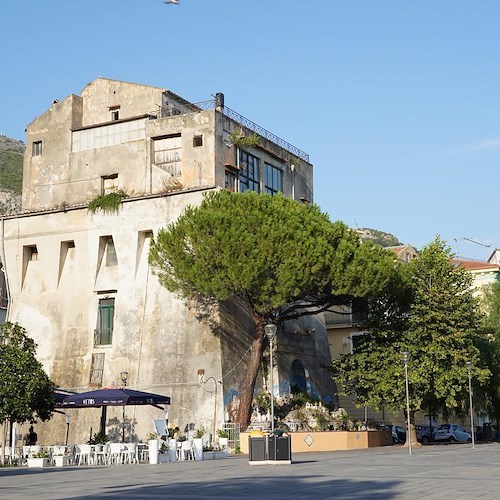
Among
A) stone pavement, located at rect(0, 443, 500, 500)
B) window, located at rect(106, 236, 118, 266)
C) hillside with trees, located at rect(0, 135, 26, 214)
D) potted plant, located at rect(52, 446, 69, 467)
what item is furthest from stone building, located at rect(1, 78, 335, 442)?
hillside with trees, located at rect(0, 135, 26, 214)

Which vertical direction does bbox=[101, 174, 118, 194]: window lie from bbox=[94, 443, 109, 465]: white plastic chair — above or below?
above

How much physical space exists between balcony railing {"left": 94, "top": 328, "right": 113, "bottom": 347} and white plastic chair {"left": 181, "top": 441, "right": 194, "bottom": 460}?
12.3m

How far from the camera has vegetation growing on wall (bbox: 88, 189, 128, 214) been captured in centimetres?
4434

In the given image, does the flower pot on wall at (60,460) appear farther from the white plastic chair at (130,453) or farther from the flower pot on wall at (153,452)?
the flower pot on wall at (153,452)

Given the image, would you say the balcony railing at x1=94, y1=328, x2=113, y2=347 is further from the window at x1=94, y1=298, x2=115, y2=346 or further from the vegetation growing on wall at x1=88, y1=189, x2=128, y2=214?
the vegetation growing on wall at x1=88, y1=189, x2=128, y2=214

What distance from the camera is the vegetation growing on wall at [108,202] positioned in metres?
44.3

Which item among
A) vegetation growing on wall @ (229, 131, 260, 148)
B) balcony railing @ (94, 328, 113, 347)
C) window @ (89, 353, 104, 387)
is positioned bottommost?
window @ (89, 353, 104, 387)

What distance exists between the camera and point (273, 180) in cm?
4909

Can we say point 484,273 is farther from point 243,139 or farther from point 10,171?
point 10,171

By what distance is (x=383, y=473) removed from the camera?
20.3 meters

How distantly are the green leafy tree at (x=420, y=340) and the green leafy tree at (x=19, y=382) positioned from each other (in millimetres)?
15668

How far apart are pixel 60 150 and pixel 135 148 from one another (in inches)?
208

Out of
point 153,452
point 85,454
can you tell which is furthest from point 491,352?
point 85,454

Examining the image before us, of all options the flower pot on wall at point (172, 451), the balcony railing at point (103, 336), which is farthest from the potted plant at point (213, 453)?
the balcony railing at point (103, 336)
